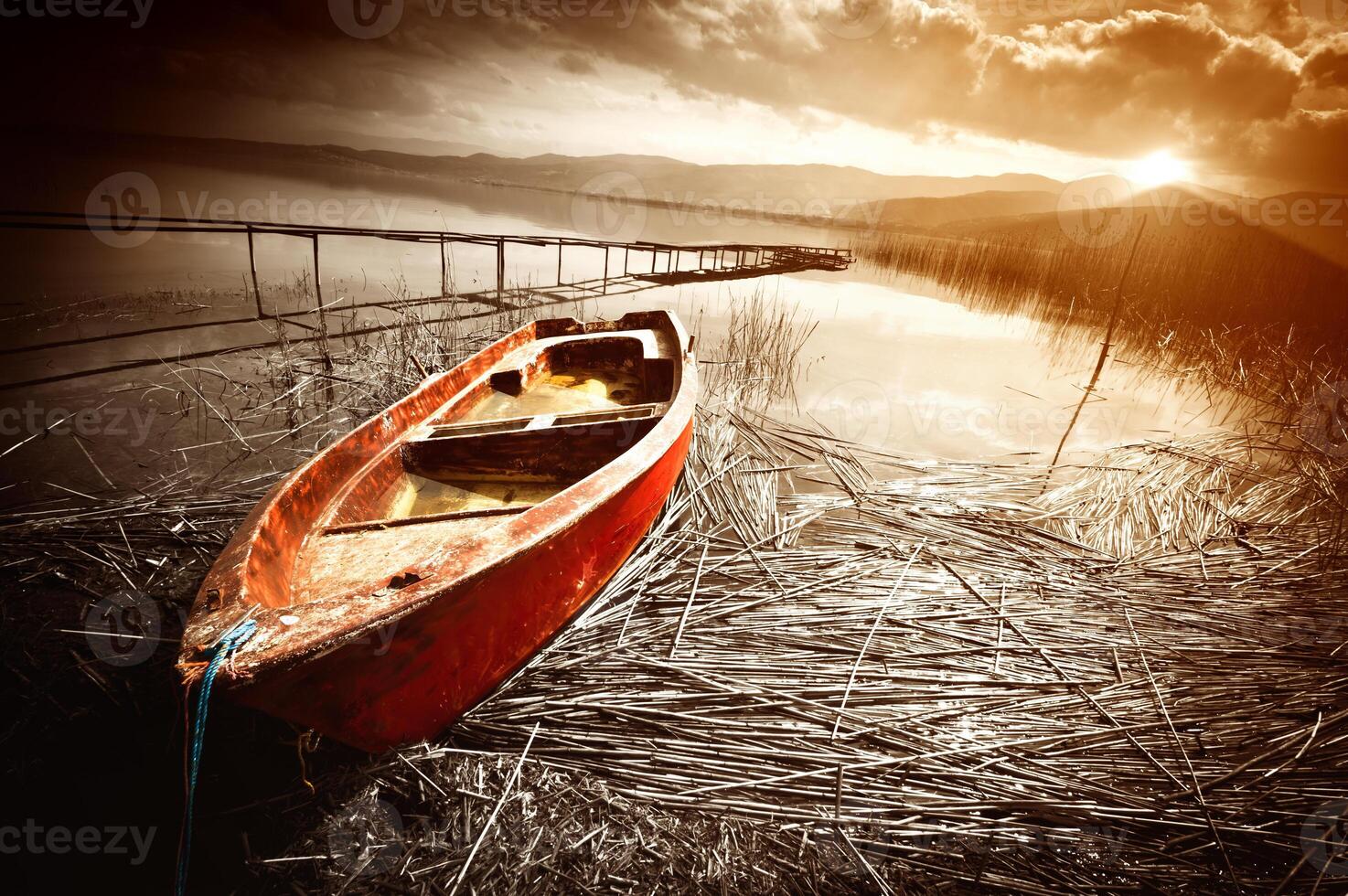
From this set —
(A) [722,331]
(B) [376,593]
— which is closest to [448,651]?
(B) [376,593]

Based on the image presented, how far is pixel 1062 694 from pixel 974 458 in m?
3.28

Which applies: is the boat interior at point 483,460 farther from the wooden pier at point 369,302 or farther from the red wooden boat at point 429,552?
the wooden pier at point 369,302

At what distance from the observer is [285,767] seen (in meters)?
2.20

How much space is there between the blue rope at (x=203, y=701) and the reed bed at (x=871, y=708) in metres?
0.46

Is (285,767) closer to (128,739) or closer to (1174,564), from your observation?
(128,739)

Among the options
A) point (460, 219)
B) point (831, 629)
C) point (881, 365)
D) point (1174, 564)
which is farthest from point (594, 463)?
point (460, 219)

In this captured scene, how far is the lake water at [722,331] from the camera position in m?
5.95

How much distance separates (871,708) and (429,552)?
2282 millimetres

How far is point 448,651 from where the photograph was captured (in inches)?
80.0

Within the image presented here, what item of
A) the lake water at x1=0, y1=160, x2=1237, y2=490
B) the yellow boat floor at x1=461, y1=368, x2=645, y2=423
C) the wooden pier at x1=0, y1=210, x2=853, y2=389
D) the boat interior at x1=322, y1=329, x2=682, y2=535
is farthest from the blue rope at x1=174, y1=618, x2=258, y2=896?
the wooden pier at x1=0, y1=210, x2=853, y2=389

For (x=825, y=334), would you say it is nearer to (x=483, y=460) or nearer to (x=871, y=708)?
(x=483, y=460)

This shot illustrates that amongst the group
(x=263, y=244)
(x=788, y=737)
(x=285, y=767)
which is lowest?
(x=285, y=767)

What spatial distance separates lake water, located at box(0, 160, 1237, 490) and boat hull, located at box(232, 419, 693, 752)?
4166 mm

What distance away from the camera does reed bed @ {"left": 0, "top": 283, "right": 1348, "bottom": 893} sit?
201 cm
